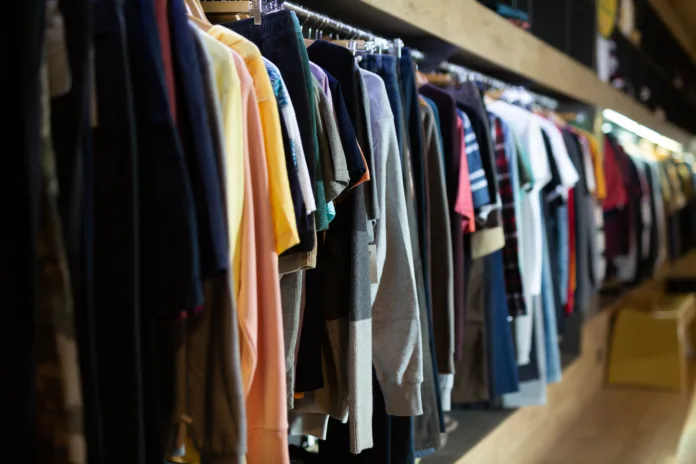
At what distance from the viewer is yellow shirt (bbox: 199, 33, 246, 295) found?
1125mm

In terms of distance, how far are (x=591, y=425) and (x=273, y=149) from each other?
9.44 ft

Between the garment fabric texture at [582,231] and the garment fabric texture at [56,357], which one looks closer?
the garment fabric texture at [56,357]

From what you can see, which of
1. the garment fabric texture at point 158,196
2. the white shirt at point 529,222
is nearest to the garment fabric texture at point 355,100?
the garment fabric texture at point 158,196

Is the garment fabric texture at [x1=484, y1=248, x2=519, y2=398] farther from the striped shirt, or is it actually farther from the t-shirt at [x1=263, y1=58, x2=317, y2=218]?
the t-shirt at [x1=263, y1=58, x2=317, y2=218]

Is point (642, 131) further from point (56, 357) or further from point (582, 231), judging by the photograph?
point (56, 357)

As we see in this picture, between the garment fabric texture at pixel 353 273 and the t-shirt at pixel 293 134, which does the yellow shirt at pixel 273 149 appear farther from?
the garment fabric texture at pixel 353 273

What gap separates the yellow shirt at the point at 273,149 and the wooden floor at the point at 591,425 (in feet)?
4.52

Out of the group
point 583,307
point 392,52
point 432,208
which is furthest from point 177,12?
point 583,307

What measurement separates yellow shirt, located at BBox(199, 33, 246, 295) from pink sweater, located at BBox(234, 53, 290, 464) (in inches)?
1.4

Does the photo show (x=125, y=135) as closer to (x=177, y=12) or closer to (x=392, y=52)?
(x=177, y=12)

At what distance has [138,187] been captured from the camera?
0.99 m

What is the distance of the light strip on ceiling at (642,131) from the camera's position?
4.36 metres

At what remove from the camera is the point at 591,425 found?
3.53 metres

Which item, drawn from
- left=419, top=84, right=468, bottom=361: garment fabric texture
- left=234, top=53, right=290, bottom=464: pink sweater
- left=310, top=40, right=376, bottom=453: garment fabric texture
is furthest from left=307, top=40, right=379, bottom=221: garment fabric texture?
left=419, top=84, right=468, bottom=361: garment fabric texture
